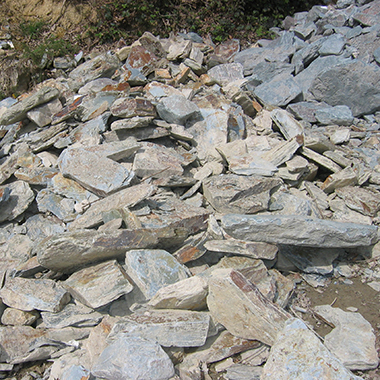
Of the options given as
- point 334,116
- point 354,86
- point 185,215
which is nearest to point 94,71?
point 185,215

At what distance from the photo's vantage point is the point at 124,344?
2.40m

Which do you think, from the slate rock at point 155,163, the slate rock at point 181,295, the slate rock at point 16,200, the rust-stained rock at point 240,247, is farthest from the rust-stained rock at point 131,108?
the slate rock at point 181,295

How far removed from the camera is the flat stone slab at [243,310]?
2629 millimetres

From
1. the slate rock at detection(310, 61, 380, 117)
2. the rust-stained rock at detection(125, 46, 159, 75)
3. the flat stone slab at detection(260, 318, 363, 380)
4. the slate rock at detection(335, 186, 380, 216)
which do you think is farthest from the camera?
the rust-stained rock at detection(125, 46, 159, 75)

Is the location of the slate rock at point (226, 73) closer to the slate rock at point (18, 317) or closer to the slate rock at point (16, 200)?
the slate rock at point (16, 200)

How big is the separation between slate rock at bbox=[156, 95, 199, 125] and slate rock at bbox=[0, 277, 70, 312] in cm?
285

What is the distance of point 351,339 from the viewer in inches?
112

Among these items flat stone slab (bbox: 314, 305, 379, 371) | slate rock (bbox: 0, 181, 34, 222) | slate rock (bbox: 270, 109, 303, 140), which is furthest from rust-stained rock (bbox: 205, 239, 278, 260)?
slate rock (bbox: 270, 109, 303, 140)

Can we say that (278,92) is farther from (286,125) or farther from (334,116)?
(286,125)

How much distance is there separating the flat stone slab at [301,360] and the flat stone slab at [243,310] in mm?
168

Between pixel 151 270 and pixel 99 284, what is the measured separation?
460 millimetres

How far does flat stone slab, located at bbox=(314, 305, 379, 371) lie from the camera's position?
2664 mm

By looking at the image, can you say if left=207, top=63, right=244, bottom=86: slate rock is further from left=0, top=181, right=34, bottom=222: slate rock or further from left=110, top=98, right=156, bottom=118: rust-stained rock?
left=0, top=181, right=34, bottom=222: slate rock

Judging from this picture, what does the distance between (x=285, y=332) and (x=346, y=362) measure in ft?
2.11
